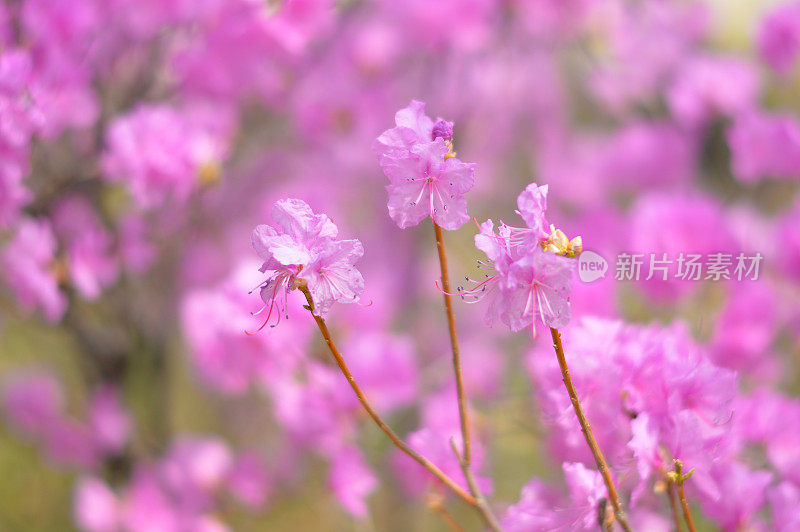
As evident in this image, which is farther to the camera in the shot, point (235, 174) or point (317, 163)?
point (317, 163)

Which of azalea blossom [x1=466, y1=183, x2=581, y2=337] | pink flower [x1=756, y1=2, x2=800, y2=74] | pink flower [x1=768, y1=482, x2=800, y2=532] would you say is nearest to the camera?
azalea blossom [x1=466, y1=183, x2=581, y2=337]

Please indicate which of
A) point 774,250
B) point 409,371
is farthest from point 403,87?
point 774,250

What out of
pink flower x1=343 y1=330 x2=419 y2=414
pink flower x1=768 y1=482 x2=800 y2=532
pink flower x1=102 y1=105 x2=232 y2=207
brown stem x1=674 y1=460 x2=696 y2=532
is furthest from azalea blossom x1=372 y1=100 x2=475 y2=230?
pink flower x1=343 y1=330 x2=419 y2=414

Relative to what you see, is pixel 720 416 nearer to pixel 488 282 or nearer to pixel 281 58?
pixel 488 282

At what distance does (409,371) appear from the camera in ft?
3.32

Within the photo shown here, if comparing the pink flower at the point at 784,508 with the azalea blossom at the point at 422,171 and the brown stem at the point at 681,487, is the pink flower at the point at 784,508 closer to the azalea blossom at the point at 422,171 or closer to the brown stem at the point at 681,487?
the brown stem at the point at 681,487

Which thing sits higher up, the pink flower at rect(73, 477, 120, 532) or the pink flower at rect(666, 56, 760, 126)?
the pink flower at rect(666, 56, 760, 126)

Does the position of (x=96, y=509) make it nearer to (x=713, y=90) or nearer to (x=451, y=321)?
(x=451, y=321)

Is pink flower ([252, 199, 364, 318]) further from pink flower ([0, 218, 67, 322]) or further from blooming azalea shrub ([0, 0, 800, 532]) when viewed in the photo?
pink flower ([0, 218, 67, 322])

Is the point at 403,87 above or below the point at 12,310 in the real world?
above

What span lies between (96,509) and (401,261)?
78cm

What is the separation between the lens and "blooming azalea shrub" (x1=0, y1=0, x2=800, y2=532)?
1.48ft

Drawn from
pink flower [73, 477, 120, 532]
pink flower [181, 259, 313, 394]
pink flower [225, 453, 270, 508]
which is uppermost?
pink flower [181, 259, 313, 394]

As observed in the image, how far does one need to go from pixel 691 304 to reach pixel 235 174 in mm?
775
